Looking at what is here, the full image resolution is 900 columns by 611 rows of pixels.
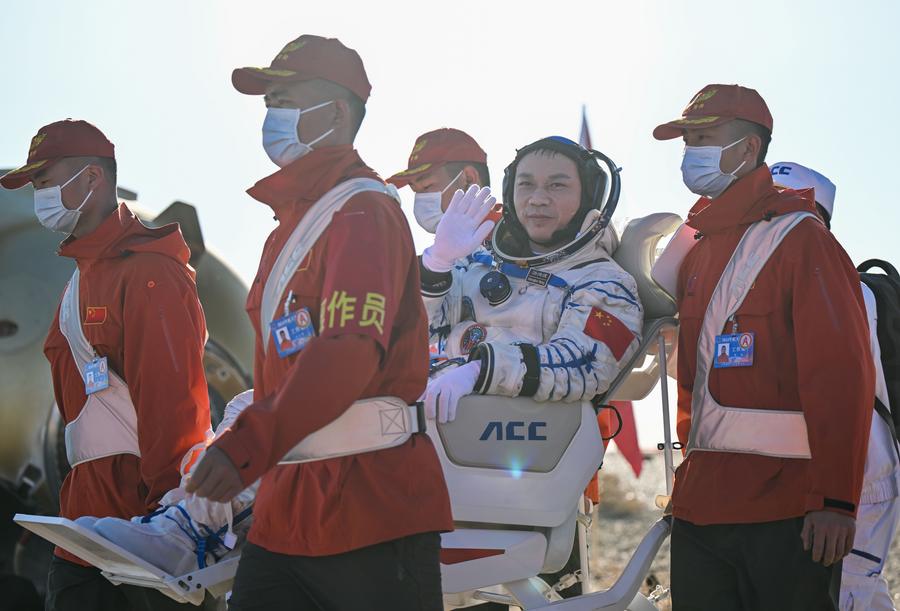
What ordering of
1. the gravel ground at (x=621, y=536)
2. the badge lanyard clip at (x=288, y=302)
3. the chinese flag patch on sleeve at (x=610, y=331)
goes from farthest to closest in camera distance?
the gravel ground at (x=621, y=536) < the chinese flag patch on sleeve at (x=610, y=331) < the badge lanyard clip at (x=288, y=302)

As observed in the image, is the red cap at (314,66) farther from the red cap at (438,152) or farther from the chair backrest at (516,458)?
the red cap at (438,152)

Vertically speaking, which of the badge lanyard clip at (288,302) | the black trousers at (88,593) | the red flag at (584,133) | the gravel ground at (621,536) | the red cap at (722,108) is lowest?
the gravel ground at (621,536)

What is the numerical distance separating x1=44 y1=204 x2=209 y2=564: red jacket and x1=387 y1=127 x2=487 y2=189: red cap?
201 centimetres

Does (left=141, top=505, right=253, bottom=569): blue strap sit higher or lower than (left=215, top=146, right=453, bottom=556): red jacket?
lower

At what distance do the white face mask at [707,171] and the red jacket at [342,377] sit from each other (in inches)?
62.7

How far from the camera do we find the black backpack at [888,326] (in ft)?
13.9

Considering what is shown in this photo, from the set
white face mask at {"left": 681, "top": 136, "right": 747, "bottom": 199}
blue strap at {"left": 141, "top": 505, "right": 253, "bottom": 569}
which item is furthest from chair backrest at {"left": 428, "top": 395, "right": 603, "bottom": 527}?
white face mask at {"left": 681, "top": 136, "right": 747, "bottom": 199}

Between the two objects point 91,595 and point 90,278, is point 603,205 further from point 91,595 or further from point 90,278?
point 91,595

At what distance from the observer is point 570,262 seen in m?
4.63

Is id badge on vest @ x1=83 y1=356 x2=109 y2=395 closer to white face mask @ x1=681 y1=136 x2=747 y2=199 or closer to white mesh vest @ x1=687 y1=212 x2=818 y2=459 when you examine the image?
white mesh vest @ x1=687 y1=212 x2=818 y2=459

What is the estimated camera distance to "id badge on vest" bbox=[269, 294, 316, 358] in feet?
9.10

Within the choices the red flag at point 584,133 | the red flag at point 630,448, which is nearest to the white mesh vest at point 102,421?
the red flag at point 630,448

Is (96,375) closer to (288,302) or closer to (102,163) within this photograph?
(102,163)

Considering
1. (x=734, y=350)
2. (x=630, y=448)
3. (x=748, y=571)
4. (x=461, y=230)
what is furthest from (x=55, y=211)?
(x=630, y=448)
